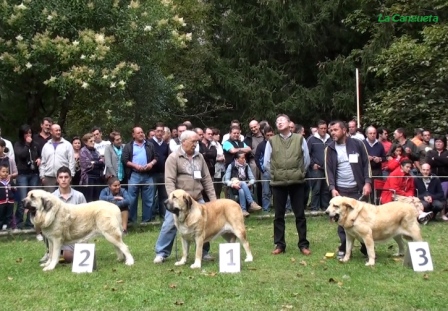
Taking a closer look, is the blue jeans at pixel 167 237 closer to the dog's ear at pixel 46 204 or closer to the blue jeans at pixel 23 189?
the dog's ear at pixel 46 204

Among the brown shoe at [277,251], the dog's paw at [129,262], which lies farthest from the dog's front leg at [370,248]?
the dog's paw at [129,262]

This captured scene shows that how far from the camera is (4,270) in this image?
7418 millimetres

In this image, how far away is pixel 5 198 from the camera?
9781 mm

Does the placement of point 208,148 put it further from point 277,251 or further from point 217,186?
point 277,251

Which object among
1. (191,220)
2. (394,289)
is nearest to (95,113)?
(191,220)

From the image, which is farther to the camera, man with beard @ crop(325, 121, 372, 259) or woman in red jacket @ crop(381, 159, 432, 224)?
woman in red jacket @ crop(381, 159, 432, 224)

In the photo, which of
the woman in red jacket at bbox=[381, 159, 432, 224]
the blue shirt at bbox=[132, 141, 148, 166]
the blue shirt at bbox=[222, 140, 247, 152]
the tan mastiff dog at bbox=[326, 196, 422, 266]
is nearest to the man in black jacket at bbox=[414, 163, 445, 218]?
the woman in red jacket at bbox=[381, 159, 432, 224]

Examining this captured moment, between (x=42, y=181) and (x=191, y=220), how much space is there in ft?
13.1

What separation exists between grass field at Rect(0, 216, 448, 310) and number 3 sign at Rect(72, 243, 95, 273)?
120 millimetres

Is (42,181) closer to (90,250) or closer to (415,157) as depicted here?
(90,250)

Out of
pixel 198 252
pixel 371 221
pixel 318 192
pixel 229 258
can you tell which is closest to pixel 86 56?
pixel 318 192

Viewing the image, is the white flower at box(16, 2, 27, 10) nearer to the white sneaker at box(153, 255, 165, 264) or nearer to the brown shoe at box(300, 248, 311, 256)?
the white sneaker at box(153, 255, 165, 264)

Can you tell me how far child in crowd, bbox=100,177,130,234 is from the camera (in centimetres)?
998

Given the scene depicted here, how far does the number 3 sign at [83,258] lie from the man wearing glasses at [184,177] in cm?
89
